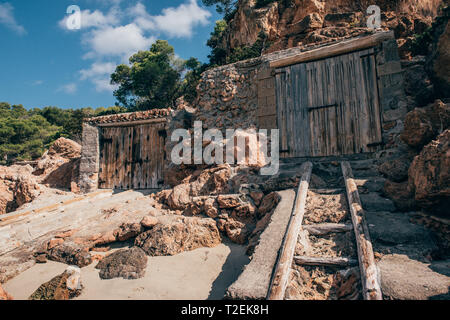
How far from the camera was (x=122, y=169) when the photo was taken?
9367mm

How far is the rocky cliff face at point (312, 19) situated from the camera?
342 inches

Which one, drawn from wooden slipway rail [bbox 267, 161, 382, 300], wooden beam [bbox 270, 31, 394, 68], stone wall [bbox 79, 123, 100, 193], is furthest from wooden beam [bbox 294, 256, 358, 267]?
stone wall [bbox 79, 123, 100, 193]

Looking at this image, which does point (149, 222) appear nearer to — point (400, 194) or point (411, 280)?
point (411, 280)

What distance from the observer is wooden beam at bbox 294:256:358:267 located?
261 cm

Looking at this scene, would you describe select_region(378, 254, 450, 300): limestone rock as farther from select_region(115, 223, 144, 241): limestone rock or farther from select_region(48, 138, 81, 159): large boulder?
select_region(48, 138, 81, 159): large boulder

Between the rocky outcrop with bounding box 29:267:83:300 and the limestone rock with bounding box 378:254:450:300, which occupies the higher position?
the limestone rock with bounding box 378:254:450:300

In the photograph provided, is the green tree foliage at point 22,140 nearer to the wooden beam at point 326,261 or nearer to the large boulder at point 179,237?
the large boulder at point 179,237

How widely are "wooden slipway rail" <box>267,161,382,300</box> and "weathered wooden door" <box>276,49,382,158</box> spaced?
8.05ft

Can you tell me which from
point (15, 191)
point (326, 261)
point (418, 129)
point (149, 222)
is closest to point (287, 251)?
point (326, 261)

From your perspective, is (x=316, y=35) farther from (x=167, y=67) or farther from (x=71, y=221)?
(x=167, y=67)

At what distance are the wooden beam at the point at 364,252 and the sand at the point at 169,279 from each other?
1.72 metres

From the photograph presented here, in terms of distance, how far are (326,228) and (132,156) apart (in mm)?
7866

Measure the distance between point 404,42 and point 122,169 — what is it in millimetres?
Answer: 9910
